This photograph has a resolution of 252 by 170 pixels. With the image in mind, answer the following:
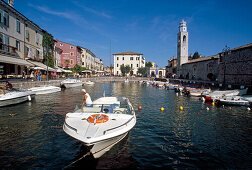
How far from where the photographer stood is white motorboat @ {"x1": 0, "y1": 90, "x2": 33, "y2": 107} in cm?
1530

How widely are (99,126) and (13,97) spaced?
14.5 metres

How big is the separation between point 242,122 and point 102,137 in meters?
12.7

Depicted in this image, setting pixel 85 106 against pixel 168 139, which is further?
pixel 168 139

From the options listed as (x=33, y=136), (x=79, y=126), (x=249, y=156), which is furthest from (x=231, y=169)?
(x=33, y=136)

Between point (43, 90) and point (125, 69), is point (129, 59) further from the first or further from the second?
point (43, 90)

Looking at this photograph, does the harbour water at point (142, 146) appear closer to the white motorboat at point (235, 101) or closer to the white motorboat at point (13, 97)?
the white motorboat at point (13, 97)

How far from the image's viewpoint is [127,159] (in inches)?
265

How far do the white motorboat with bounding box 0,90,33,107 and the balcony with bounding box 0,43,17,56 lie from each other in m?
9.58

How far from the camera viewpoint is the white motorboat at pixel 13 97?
15302 mm

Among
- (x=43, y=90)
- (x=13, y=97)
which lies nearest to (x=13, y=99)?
(x=13, y=97)

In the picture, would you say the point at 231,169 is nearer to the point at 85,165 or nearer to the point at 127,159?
the point at 127,159

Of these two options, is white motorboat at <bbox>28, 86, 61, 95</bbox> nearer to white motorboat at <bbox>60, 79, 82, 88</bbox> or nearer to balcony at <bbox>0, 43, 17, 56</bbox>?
balcony at <bbox>0, 43, 17, 56</bbox>

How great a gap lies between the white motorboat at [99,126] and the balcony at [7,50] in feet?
73.7

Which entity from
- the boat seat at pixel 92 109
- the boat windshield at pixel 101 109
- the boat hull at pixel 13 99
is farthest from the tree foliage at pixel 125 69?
the boat seat at pixel 92 109
